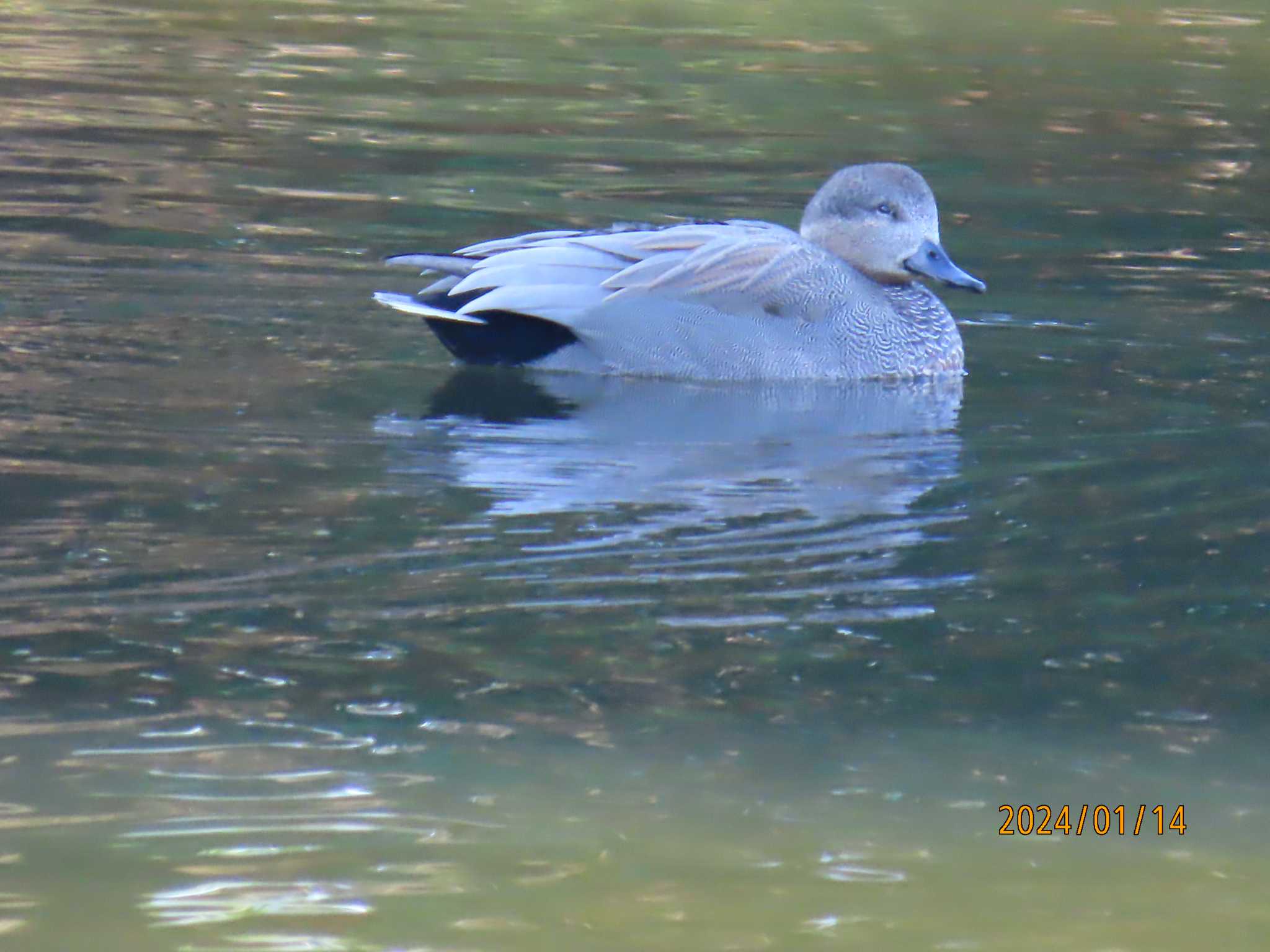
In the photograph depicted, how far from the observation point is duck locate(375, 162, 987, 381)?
7.75 m

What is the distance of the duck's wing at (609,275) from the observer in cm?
770

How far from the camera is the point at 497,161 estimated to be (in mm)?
12977

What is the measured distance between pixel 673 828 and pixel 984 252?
7232 mm

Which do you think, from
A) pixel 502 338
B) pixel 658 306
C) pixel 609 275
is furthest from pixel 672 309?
pixel 502 338

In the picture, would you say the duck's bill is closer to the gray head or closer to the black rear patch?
the gray head

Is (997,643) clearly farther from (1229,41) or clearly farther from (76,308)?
(1229,41)

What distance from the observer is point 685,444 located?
692 centimetres

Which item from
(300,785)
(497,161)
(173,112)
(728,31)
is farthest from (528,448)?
(728,31)

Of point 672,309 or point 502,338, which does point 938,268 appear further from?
point 502,338
